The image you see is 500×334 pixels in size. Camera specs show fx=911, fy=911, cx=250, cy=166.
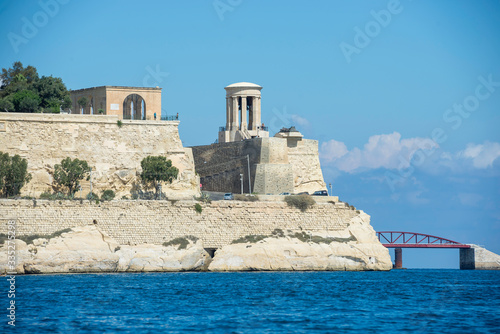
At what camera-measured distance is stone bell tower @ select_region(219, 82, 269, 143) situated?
225ft

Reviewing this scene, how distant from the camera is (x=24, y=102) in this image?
58.7m

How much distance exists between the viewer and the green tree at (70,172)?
180ft

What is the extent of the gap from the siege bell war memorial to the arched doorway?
0.08 meters

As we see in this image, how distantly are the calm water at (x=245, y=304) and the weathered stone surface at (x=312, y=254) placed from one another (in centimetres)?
183

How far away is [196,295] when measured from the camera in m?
39.8

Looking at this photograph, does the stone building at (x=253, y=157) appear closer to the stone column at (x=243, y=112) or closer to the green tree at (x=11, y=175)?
the stone column at (x=243, y=112)

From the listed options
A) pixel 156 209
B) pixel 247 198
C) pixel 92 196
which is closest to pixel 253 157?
pixel 247 198

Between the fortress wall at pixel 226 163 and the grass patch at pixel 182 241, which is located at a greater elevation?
the fortress wall at pixel 226 163

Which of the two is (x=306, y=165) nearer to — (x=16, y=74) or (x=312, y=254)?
(x=312, y=254)

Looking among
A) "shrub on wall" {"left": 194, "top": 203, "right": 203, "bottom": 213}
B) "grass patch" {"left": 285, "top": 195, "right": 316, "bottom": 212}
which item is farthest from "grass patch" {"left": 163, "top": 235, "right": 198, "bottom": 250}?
"grass patch" {"left": 285, "top": 195, "right": 316, "bottom": 212}

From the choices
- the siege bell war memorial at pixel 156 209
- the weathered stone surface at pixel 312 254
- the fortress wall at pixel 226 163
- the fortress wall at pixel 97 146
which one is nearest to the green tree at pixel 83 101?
the siege bell war memorial at pixel 156 209

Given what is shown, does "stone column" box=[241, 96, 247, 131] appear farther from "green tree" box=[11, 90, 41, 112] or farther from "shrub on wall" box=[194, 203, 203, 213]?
"shrub on wall" box=[194, 203, 203, 213]

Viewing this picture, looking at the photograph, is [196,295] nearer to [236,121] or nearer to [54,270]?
[54,270]

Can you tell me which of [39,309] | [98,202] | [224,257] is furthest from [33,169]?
[39,309]
